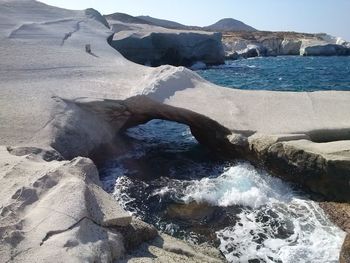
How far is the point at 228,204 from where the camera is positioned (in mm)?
7395

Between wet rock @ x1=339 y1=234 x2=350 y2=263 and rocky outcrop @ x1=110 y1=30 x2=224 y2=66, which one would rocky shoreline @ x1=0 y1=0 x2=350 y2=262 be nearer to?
wet rock @ x1=339 y1=234 x2=350 y2=263

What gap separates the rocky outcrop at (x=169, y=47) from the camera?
29.1m

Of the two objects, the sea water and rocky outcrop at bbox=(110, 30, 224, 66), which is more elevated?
rocky outcrop at bbox=(110, 30, 224, 66)

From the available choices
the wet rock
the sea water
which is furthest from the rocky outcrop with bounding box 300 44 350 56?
the wet rock

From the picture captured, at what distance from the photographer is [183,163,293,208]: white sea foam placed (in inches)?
293

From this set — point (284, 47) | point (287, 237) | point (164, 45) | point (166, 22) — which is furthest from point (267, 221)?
point (166, 22)

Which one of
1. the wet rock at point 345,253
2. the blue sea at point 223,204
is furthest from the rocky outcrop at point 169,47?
the wet rock at point 345,253

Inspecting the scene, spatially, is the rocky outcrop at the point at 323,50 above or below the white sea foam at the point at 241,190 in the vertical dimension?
above

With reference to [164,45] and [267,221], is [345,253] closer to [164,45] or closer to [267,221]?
[267,221]

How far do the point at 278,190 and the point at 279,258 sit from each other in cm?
217

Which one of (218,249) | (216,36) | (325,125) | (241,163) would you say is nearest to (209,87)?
(241,163)

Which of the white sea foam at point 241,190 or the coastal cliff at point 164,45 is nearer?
the white sea foam at point 241,190

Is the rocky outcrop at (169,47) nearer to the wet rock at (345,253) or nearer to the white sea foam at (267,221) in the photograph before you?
the white sea foam at (267,221)

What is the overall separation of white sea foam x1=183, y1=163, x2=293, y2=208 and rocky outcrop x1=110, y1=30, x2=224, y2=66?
20.6m
